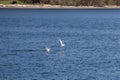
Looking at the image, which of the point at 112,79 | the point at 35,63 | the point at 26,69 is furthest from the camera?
the point at 35,63

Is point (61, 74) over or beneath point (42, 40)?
over

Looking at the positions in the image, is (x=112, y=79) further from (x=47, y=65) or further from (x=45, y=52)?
(x=45, y=52)

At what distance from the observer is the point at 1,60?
160ft

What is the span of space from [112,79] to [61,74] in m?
3.94

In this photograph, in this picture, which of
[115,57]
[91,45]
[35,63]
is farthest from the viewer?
[91,45]

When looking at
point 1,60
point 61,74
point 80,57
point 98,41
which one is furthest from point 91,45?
point 61,74

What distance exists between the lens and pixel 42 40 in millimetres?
68875

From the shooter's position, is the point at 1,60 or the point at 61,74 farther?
the point at 1,60

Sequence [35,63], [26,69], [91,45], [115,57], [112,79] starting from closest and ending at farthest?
[112,79]
[26,69]
[35,63]
[115,57]
[91,45]

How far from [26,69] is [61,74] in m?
3.42

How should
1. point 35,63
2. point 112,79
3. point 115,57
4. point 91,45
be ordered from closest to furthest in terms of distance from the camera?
point 112,79, point 35,63, point 115,57, point 91,45

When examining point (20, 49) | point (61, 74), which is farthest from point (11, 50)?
point (61, 74)

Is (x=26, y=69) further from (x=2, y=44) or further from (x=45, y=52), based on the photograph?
(x=2, y=44)

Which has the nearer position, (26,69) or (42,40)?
(26,69)
